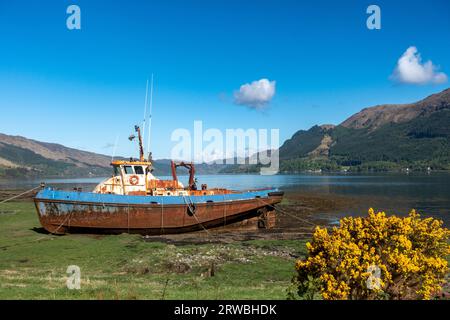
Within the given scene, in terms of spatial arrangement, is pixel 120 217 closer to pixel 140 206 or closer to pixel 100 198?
pixel 140 206

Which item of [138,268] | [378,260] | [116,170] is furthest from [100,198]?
[378,260]

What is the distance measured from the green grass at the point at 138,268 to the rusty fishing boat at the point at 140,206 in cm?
141

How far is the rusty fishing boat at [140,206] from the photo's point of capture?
3019cm

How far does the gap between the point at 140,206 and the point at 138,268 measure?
11.5 m

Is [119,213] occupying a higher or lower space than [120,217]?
higher

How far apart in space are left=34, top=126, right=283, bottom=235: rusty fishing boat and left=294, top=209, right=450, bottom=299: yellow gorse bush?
22.3 m

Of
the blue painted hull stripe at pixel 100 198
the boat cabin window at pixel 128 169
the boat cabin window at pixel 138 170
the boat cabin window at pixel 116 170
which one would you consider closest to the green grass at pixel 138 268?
the blue painted hull stripe at pixel 100 198

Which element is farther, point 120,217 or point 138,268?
point 120,217

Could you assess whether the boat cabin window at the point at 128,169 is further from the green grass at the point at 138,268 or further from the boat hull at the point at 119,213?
the green grass at the point at 138,268

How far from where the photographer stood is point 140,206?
30.8 m

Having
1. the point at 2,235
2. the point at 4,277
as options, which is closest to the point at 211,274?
the point at 4,277

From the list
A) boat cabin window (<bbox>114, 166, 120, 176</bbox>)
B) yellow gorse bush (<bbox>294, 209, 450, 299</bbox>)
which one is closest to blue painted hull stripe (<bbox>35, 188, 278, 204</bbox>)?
boat cabin window (<bbox>114, 166, 120, 176</bbox>)

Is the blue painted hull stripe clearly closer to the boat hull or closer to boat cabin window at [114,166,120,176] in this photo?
the boat hull

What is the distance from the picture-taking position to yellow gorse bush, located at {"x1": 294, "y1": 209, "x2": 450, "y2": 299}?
9375mm
